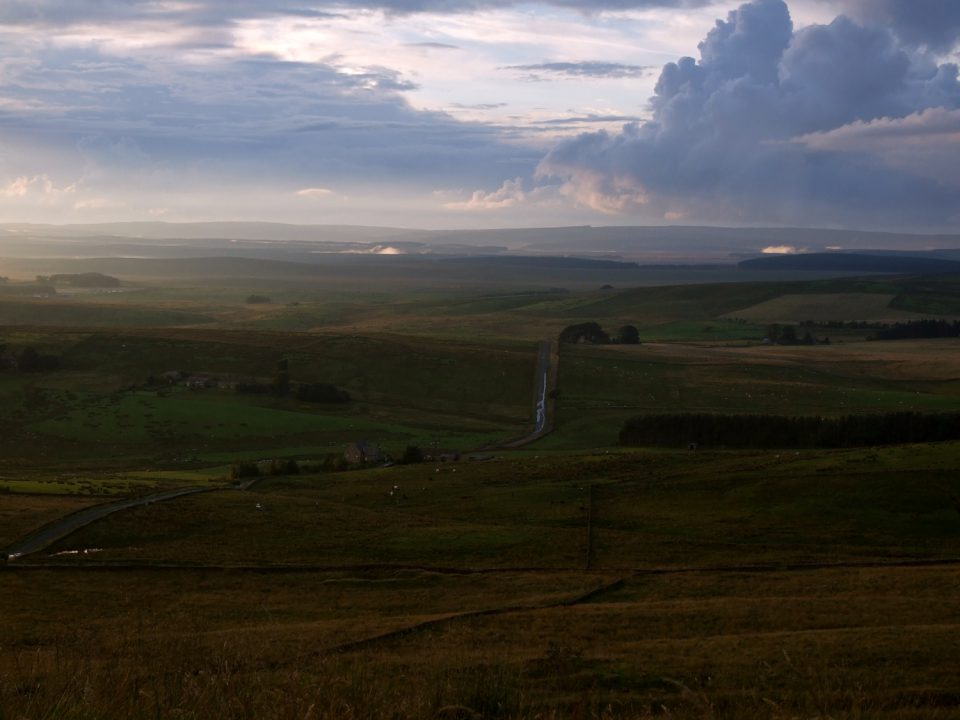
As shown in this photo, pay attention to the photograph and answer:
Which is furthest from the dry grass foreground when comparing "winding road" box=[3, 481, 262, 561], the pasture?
"winding road" box=[3, 481, 262, 561]

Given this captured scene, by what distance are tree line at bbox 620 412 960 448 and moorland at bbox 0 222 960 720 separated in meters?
1.37

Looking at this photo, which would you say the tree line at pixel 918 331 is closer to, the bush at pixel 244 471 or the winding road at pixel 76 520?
the bush at pixel 244 471

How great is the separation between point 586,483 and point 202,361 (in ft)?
230

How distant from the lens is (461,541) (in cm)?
4128

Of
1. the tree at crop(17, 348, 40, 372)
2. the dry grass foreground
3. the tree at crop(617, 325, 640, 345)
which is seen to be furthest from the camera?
the tree at crop(617, 325, 640, 345)

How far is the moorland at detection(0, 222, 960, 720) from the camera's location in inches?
592

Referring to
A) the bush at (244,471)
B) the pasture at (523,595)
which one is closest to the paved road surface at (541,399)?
the pasture at (523,595)

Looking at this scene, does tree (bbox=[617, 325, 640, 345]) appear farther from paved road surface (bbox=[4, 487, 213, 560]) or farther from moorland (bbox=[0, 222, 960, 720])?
paved road surface (bbox=[4, 487, 213, 560])

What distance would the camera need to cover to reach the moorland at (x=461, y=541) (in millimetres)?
15047

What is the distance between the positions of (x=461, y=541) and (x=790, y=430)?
118 ft

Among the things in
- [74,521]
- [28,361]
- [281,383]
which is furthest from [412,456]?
[28,361]

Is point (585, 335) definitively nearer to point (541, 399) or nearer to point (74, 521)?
point (541, 399)

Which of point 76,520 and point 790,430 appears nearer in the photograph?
point 76,520

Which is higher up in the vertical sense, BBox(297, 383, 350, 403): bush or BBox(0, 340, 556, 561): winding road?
BBox(0, 340, 556, 561): winding road
